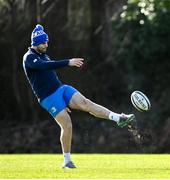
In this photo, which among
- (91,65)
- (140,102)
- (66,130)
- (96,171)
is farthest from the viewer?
(91,65)

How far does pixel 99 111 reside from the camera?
42.8 ft

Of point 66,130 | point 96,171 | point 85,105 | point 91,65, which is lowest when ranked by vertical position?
point 91,65

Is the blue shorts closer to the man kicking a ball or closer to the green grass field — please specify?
the man kicking a ball

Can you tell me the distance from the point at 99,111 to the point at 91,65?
18.9m

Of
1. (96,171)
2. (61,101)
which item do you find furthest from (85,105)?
(96,171)

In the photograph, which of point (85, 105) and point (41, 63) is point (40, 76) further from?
point (85, 105)

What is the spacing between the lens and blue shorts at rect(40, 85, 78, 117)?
13000 millimetres

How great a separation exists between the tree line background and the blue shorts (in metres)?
15.1

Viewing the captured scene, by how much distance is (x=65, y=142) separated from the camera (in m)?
13.0

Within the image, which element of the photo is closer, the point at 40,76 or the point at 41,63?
the point at 41,63

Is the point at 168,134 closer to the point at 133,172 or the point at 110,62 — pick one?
the point at 110,62

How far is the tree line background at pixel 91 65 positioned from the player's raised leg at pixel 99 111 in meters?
15.1

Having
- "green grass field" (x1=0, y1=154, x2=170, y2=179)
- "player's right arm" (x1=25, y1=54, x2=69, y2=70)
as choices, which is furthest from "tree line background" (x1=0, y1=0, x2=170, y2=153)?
"player's right arm" (x1=25, y1=54, x2=69, y2=70)

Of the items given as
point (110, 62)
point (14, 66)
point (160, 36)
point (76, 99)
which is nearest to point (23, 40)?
point (14, 66)
